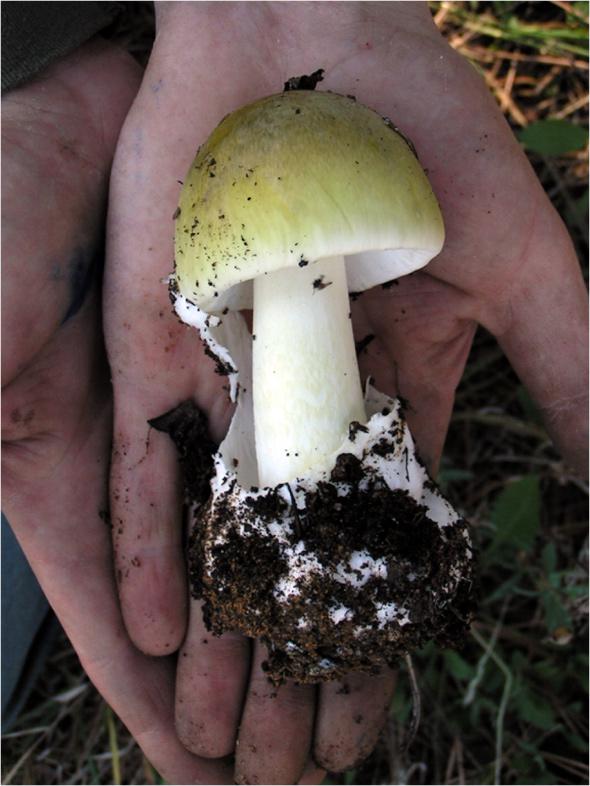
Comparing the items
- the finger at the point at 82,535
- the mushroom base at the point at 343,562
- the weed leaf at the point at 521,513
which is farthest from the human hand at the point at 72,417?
the weed leaf at the point at 521,513

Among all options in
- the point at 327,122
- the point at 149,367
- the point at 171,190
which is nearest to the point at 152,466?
the point at 149,367

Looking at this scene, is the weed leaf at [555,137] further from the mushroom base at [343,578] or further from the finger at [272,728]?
the finger at [272,728]

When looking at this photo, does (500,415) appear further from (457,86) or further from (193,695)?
(193,695)

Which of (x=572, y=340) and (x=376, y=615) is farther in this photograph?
(x=572, y=340)

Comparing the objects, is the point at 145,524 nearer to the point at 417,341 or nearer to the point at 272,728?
the point at 272,728

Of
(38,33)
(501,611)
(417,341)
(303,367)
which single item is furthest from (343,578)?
(38,33)

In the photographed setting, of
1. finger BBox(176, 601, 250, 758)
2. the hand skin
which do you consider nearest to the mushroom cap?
the hand skin
